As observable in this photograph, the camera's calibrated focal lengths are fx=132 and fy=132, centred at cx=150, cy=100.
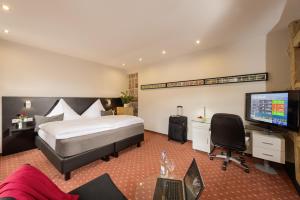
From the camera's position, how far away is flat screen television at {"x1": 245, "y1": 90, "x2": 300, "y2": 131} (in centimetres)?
202

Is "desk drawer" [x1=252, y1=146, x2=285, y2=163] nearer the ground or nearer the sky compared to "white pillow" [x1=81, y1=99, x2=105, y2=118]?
nearer the ground

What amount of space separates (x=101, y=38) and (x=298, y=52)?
3777mm

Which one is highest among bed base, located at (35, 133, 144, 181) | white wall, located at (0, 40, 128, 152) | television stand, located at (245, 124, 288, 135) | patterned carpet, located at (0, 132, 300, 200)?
white wall, located at (0, 40, 128, 152)

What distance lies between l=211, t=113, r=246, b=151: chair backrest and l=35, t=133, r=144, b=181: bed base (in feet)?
6.53

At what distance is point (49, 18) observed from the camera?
228cm

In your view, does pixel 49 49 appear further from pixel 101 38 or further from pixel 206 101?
pixel 206 101

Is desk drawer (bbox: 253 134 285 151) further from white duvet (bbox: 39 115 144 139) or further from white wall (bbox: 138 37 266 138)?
white duvet (bbox: 39 115 144 139)

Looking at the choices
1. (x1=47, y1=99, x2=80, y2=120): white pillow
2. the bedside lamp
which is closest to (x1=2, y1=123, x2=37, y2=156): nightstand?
the bedside lamp

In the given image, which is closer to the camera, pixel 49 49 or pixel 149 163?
pixel 149 163

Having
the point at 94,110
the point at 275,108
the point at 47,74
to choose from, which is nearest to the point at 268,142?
the point at 275,108

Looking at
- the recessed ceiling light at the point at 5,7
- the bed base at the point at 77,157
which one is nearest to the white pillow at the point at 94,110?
the bed base at the point at 77,157

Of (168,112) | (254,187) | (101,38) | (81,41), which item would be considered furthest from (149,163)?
(81,41)

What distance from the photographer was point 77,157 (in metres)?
2.29

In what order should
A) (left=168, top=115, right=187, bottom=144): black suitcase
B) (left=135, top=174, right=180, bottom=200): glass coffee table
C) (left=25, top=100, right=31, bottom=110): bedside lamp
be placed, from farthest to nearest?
(left=168, top=115, right=187, bottom=144): black suitcase < (left=25, top=100, right=31, bottom=110): bedside lamp < (left=135, top=174, right=180, bottom=200): glass coffee table
